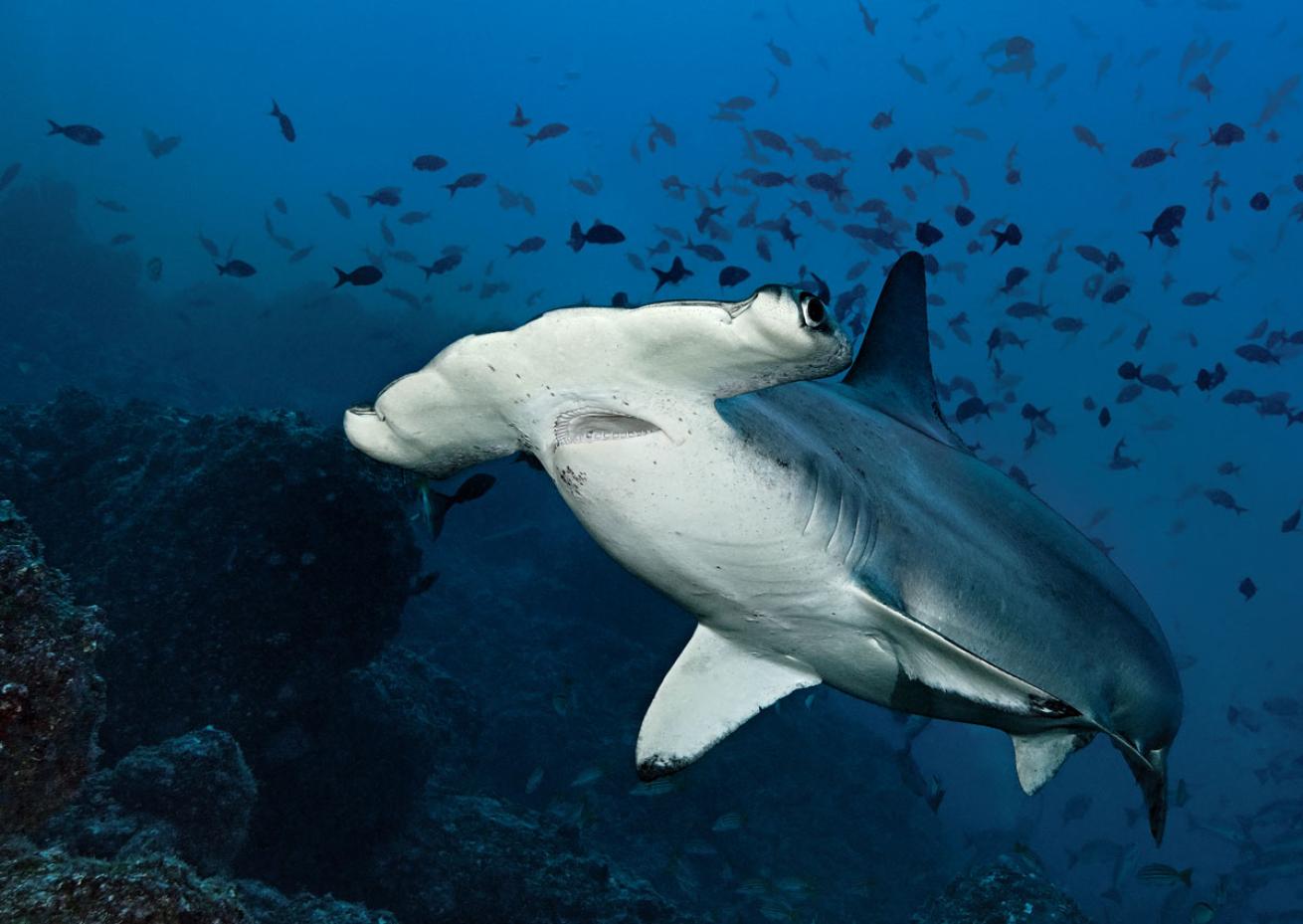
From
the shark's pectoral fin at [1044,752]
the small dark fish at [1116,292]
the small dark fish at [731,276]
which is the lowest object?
the shark's pectoral fin at [1044,752]

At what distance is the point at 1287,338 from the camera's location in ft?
47.3

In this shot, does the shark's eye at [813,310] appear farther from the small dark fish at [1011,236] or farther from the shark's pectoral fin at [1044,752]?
the small dark fish at [1011,236]

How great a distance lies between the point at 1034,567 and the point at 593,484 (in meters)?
2.10

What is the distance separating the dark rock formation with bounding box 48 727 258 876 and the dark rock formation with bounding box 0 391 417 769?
87 centimetres

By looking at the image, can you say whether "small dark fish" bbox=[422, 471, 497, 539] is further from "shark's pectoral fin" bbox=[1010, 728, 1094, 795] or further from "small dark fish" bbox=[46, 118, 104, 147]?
"small dark fish" bbox=[46, 118, 104, 147]

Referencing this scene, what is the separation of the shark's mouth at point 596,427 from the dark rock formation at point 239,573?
5166 mm

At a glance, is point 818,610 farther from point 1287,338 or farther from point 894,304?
point 1287,338

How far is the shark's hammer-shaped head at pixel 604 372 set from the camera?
5.18ft

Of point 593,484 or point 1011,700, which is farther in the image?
point 1011,700

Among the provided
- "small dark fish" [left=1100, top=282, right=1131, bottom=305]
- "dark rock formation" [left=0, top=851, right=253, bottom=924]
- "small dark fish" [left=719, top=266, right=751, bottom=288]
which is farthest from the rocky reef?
"small dark fish" [left=1100, top=282, right=1131, bottom=305]

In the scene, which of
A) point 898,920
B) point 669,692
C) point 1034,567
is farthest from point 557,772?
point 1034,567

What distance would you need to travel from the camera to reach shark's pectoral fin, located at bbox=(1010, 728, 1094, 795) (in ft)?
13.6

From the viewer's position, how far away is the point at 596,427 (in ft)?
7.06

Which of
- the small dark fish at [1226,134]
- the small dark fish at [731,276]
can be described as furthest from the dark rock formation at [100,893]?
the small dark fish at [1226,134]
